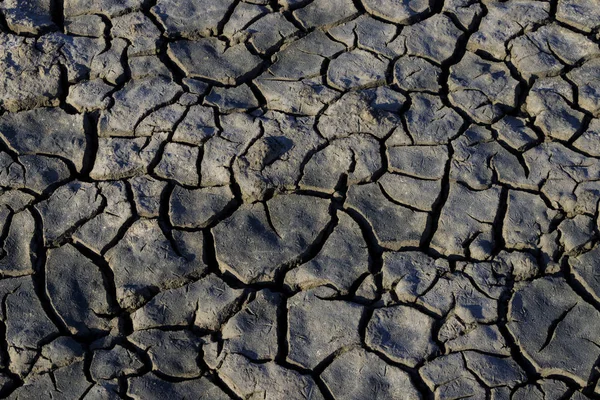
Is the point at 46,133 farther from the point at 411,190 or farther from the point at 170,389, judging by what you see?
the point at 411,190

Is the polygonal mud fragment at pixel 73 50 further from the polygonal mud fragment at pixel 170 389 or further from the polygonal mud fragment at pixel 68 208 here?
the polygonal mud fragment at pixel 170 389

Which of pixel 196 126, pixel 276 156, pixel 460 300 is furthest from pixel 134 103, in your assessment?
pixel 460 300

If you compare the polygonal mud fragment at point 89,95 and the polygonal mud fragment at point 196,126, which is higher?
the polygonal mud fragment at point 196,126

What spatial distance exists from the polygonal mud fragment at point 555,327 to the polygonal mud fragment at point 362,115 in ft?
3.52

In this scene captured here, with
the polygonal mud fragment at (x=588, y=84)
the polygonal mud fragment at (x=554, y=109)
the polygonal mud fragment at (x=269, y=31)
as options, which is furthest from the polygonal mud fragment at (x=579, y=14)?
the polygonal mud fragment at (x=269, y=31)

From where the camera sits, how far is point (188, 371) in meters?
2.96

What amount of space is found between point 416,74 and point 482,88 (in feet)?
1.18

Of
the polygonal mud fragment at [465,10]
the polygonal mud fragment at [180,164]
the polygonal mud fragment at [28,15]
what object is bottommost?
the polygonal mud fragment at [180,164]

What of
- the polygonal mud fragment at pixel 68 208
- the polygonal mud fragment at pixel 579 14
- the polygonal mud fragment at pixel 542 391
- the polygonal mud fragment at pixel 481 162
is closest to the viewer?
the polygonal mud fragment at pixel 542 391

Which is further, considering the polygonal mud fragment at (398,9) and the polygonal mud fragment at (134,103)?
the polygonal mud fragment at (398,9)

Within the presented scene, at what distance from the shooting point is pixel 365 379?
293cm

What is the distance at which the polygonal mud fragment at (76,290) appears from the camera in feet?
10.2

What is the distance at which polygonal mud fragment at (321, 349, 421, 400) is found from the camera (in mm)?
Answer: 2893

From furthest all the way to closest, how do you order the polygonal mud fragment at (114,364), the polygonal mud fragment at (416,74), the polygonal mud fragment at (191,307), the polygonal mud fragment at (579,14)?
the polygonal mud fragment at (579,14), the polygonal mud fragment at (416,74), the polygonal mud fragment at (191,307), the polygonal mud fragment at (114,364)
